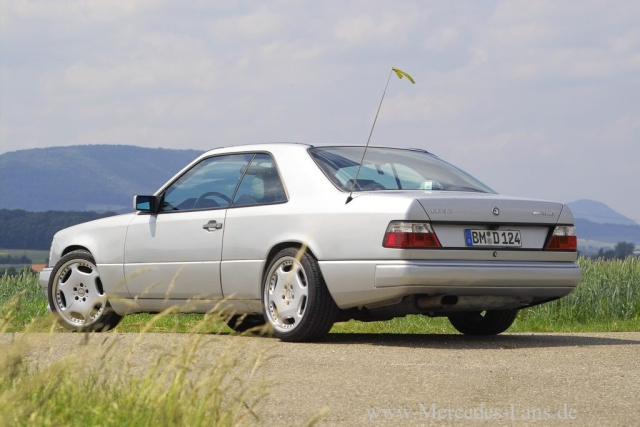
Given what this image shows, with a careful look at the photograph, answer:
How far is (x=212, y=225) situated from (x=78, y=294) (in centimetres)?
182

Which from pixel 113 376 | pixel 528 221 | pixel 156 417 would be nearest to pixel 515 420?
pixel 156 417

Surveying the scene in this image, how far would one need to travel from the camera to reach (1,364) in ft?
13.7

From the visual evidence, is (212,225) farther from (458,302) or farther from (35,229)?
(35,229)

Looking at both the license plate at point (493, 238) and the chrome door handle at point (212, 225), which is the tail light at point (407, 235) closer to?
the license plate at point (493, 238)

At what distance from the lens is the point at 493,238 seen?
29.7 ft

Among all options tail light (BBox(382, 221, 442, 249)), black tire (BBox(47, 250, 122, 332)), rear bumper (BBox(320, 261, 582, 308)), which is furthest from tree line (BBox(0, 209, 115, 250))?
tail light (BBox(382, 221, 442, 249))

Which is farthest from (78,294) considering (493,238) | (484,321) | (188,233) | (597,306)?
(597,306)

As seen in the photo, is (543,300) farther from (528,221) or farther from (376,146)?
(376,146)

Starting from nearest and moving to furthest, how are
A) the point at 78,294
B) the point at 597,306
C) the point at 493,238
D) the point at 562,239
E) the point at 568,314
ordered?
the point at 493,238
the point at 562,239
the point at 78,294
the point at 568,314
the point at 597,306

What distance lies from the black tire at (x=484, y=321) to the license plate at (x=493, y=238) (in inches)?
52.5

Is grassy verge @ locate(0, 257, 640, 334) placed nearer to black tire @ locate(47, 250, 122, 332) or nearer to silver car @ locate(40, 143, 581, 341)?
black tire @ locate(47, 250, 122, 332)

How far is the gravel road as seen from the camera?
19.8 ft

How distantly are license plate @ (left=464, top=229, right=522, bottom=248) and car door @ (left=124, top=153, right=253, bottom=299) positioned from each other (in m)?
2.14

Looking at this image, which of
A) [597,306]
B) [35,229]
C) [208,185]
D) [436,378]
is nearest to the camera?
[436,378]
